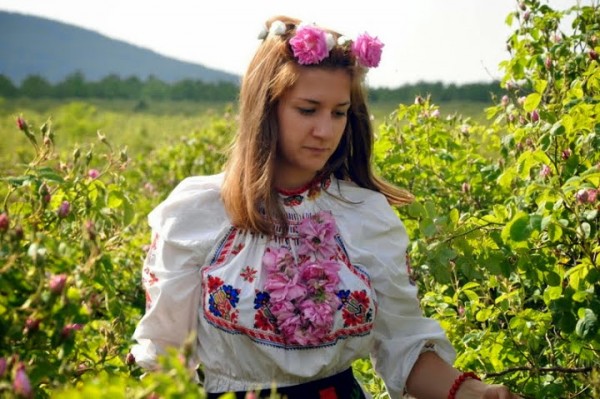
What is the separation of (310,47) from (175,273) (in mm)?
685

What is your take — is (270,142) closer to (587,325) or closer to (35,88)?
(587,325)

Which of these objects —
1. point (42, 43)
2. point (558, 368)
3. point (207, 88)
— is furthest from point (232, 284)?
point (42, 43)

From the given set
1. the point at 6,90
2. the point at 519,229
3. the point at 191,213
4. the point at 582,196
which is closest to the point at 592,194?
the point at 582,196

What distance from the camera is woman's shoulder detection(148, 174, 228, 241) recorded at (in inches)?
89.2

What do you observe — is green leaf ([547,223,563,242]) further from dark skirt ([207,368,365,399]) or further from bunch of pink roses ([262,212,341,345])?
dark skirt ([207,368,365,399])

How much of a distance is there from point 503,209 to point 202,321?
0.81 m

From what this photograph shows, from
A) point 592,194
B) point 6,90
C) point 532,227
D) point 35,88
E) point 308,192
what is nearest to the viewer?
point 532,227

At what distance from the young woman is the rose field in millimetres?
128

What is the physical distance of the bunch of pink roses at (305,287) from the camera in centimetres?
210

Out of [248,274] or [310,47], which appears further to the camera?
[310,47]

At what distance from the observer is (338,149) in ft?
8.22

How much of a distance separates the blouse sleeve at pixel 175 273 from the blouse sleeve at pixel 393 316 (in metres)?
0.40

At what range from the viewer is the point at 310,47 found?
2.28m

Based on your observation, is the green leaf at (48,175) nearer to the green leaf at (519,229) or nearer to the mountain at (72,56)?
the green leaf at (519,229)
